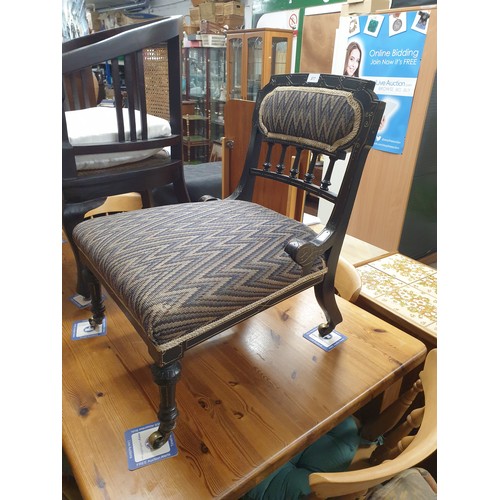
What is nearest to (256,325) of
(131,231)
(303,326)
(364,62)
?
(303,326)

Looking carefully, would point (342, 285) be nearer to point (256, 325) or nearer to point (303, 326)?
point (303, 326)

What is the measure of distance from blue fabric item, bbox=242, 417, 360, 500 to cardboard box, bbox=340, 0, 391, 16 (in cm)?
249

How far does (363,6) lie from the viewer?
2430 millimetres

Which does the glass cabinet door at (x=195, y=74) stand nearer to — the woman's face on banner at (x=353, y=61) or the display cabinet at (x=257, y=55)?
the display cabinet at (x=257, y=55)

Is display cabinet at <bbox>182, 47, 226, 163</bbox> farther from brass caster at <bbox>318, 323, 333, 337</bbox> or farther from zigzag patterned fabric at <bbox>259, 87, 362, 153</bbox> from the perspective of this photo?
brass caster at <bbox>318, 323, 333, 337</bbox>

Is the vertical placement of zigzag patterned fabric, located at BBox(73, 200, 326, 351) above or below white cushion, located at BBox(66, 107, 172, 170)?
below

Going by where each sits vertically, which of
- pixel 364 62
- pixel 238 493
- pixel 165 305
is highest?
pixel 364 62

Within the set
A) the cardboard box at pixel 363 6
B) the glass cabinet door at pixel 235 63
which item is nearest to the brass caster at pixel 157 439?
the cardboard box at pixel 363 6

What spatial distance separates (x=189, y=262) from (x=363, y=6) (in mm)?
2467

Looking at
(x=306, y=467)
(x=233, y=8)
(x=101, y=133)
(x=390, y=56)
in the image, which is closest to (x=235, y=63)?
(x=233, y=8)

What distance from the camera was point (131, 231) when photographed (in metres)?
0.83

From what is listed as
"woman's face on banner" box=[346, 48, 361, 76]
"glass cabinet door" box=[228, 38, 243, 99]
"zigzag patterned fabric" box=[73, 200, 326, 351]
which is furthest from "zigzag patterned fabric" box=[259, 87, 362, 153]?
"glass cabinet door" box=[228, 38, 243, 99]

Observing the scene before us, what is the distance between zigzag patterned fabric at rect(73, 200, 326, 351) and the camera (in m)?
0.65

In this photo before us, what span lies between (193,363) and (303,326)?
1.15 feet
